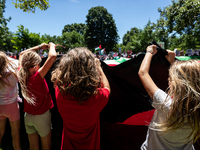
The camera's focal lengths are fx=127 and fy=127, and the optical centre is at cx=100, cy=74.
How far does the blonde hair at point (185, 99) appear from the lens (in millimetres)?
1075

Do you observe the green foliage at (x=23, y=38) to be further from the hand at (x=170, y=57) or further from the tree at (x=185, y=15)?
the hand at (x=170, y=57)

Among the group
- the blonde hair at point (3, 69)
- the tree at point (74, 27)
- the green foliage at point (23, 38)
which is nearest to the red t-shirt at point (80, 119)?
the blonde hair at point (3, 69)

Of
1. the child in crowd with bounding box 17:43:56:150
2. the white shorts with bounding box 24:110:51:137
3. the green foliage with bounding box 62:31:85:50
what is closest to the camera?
the child in crowd with bounding box 17:43:56:150

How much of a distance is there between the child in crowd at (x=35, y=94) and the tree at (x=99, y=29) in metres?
34.7

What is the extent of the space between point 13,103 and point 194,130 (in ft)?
8.38

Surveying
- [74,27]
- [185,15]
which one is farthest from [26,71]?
[74,27]

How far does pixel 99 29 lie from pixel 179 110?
3745cm

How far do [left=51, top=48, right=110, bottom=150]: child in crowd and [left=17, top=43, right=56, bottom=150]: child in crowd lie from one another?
58 centimetres

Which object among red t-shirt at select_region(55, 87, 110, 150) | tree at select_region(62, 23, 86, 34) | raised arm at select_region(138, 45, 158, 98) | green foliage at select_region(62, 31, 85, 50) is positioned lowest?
red t-shirt at select_region(55, 87, 110, 150)

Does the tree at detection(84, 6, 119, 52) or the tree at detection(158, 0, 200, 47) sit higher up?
the tree at detection(84, 6, 119, 52)

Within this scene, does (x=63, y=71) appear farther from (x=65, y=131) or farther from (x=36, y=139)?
(x=36, y=139)

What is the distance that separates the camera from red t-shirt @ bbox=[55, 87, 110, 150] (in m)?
1.21

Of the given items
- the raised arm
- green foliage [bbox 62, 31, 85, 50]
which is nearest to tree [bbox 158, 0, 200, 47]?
the raised arm

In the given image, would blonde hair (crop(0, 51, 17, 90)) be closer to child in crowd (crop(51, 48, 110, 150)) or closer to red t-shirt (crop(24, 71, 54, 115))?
red t-shirt (crop(24, 71, 54, 115))
